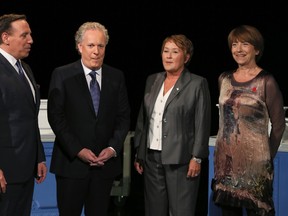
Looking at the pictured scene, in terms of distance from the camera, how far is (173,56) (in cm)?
281

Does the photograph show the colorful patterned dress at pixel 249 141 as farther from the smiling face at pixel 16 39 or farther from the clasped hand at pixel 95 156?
the smiling face at pixel 16 39

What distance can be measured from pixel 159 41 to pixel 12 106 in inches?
171

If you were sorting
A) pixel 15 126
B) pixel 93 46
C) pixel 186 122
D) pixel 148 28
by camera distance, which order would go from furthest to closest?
1. pixel 148 28
2. pixel 186 122
3. pixel 93 46
4. pixel 15 126

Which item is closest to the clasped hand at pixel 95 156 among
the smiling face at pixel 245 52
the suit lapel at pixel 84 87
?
the suit lapel at pixel 84 87

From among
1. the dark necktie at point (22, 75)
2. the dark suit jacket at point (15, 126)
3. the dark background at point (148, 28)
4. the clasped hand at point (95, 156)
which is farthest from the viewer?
the dark background at point (148, 28)

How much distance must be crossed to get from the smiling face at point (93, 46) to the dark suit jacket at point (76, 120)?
8 centimetres

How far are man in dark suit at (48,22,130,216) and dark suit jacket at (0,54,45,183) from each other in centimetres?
18

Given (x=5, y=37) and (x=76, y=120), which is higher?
(x=5, y=37)

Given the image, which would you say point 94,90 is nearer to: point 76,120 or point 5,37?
point 76,120

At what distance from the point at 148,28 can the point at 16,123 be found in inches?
168

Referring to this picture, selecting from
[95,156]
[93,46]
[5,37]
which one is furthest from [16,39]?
[95,156]

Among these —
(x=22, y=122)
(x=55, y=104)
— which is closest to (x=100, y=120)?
(x=55, y=104)

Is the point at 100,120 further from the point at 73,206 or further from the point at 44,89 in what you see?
the point at 44,89

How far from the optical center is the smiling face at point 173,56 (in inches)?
111
